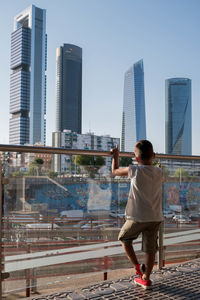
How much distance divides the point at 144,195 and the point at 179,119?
528 ft

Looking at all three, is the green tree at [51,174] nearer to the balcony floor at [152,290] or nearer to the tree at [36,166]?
the tree at [36,166]

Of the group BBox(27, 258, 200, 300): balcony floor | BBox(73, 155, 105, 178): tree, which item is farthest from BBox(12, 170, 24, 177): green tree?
BBox(27, 258, 200, 300): balcony floor

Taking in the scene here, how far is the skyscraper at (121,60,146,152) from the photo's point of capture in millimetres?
158375

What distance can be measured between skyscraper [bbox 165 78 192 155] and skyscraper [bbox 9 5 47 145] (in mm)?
66205

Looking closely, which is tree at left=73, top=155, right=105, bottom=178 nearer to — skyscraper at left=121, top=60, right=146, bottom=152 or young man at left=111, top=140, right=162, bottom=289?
young man at left=111, top=140, right=162, bottom=289

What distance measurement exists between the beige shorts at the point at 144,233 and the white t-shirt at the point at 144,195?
51 mm

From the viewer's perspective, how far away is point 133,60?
170 meters

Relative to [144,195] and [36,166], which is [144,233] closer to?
[144,195]

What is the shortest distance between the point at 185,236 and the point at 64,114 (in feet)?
567

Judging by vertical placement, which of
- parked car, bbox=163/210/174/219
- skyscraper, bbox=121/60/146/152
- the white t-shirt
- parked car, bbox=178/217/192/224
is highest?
skyscraper, bbox=121/60/146/152

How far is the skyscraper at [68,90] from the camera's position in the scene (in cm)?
17362

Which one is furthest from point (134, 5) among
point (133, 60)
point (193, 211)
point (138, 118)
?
point (133, 60)

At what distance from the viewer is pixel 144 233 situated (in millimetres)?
2377

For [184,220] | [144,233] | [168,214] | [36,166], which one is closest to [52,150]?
[36,166]
